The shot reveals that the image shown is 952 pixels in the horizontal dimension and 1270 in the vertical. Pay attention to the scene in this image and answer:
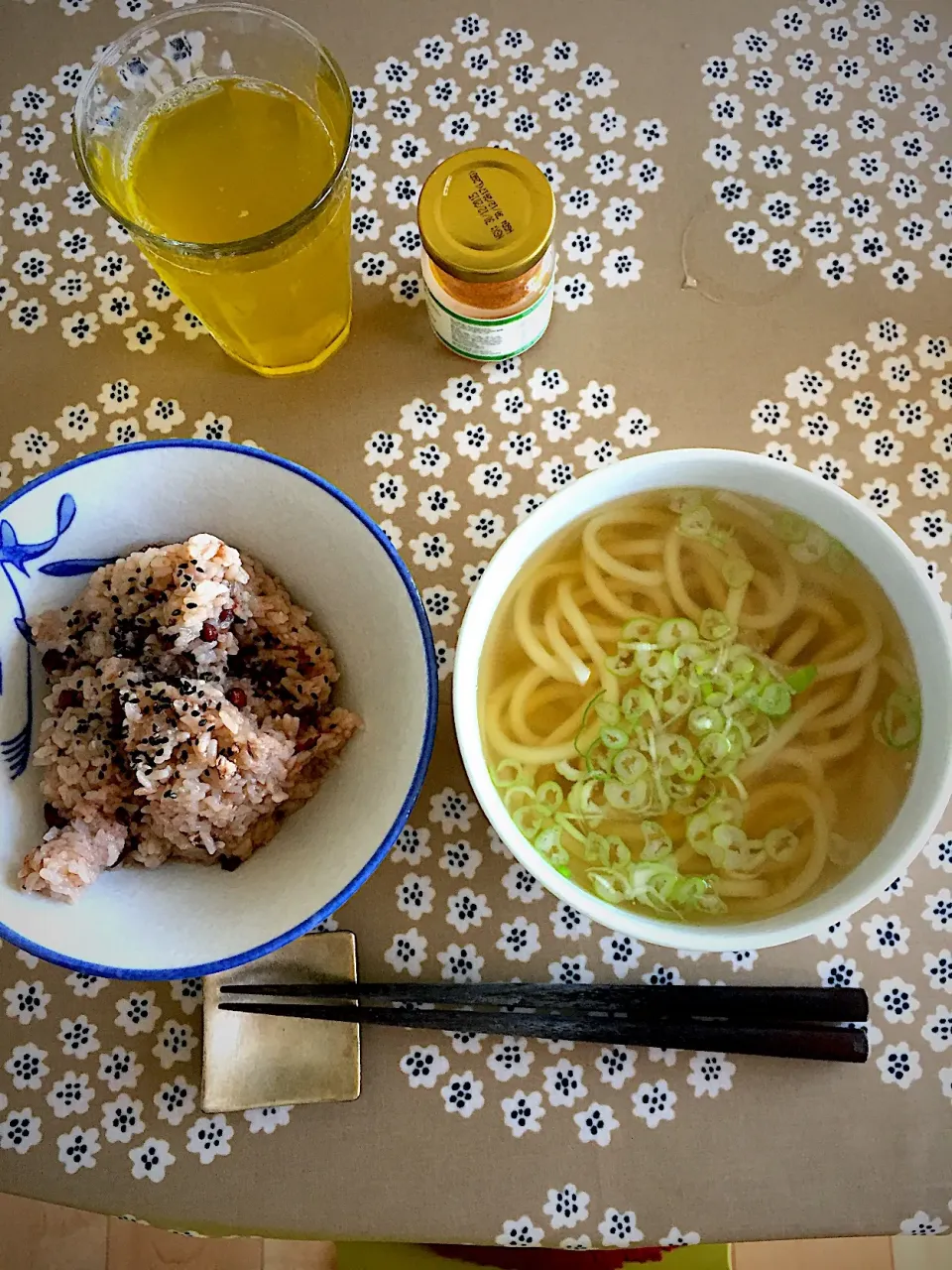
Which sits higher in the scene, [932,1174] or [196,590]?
[196,590]

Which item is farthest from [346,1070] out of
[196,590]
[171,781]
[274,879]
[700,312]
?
[700,312]

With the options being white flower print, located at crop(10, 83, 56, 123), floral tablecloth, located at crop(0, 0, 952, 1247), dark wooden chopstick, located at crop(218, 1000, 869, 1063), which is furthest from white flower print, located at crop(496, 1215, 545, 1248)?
white flower print, located at crop(10, 83, 56, 123)

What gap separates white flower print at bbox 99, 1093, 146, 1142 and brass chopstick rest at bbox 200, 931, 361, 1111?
8 centimetres

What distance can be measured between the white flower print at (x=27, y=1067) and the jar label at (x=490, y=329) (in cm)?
101

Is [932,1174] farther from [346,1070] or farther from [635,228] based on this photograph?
[635,228]

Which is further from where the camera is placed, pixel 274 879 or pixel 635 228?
pixel 635 228

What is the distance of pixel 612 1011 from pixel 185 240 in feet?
3.36

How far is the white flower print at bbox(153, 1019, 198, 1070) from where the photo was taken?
1.15m

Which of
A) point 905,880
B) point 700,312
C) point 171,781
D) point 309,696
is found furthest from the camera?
point 700,312

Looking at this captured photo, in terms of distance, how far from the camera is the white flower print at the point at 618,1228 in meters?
1.11

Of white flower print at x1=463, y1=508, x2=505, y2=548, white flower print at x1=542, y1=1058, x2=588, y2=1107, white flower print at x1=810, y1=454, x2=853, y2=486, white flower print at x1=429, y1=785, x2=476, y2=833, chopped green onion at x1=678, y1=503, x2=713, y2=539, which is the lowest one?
white flower print at x1=542, y1=1058, x2=588, y2=1107

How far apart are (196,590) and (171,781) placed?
0.62 feet

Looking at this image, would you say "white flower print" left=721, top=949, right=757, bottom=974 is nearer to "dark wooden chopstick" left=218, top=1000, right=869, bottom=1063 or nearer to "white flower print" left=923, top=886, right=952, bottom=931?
"dark wooden chopstick" left=218, top=1000, right=869, bottom=1063

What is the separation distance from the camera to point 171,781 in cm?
94
